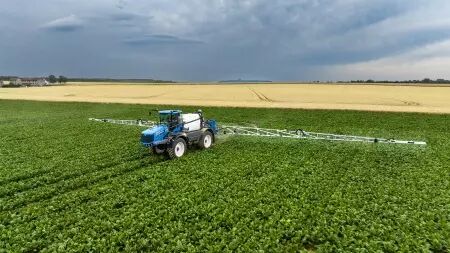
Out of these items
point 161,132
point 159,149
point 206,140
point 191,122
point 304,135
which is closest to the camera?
point 161,132

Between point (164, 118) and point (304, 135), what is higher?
point (164, 118)

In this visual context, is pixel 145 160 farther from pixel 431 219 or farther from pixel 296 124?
pixel 296 124

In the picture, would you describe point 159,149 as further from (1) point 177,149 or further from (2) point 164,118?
(2) point 164,118

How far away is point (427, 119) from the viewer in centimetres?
4038

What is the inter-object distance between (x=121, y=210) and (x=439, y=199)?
1186 cm

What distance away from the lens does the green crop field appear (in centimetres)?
1105

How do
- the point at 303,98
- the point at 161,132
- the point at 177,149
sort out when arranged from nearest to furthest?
the point at 161,132 → the point at 177,149 → the point at 303,98

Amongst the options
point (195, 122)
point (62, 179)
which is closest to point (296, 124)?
point (195, 122)

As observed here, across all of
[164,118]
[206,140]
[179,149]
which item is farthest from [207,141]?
[164,118]

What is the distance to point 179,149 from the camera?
2184 centimetres

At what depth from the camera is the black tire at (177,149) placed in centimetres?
2115

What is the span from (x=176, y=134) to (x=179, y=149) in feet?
2.94

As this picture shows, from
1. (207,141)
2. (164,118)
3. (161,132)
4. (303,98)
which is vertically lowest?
(207,141)

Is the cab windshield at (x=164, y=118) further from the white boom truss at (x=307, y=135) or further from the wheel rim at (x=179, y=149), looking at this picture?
the white boom truss at (x=307, y=135)
